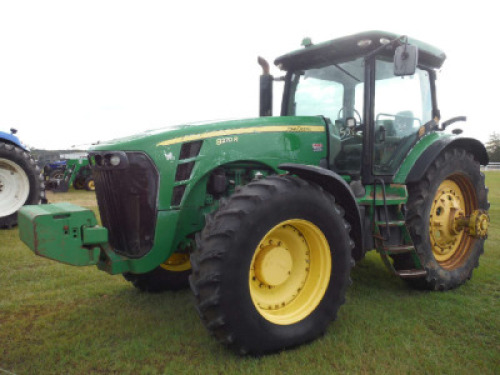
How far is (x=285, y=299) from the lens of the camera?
9.60ft

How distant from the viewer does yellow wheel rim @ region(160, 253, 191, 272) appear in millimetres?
3805

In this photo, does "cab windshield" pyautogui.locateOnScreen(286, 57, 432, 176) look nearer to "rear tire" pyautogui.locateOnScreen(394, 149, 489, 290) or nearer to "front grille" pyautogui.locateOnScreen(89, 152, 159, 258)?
"rear tire" pyautogui.locateOnScreen(394, 149, 489, 290)

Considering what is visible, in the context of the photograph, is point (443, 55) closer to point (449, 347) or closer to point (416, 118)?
point (416, 118)

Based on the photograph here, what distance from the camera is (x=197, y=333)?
291 centimetres

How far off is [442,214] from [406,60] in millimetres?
1665

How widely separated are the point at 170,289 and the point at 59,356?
52.5 inches

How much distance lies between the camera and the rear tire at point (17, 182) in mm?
6571

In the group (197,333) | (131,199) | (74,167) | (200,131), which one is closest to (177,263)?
(197,333)

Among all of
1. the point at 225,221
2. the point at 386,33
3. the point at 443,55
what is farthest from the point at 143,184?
the point at 443,55

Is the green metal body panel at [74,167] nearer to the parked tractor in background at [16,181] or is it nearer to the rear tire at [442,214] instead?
the parked tractor in background at [16,181]

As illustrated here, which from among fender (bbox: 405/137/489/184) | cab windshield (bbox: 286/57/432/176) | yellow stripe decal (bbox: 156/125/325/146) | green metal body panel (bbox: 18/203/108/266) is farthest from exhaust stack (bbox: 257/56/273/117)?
green metal body panel (bbox: 18/203/108/266)

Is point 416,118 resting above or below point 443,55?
below

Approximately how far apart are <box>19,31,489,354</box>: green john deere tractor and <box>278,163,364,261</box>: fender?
15 mm

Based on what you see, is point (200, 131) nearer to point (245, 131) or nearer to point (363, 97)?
Result: point (245, 131)
